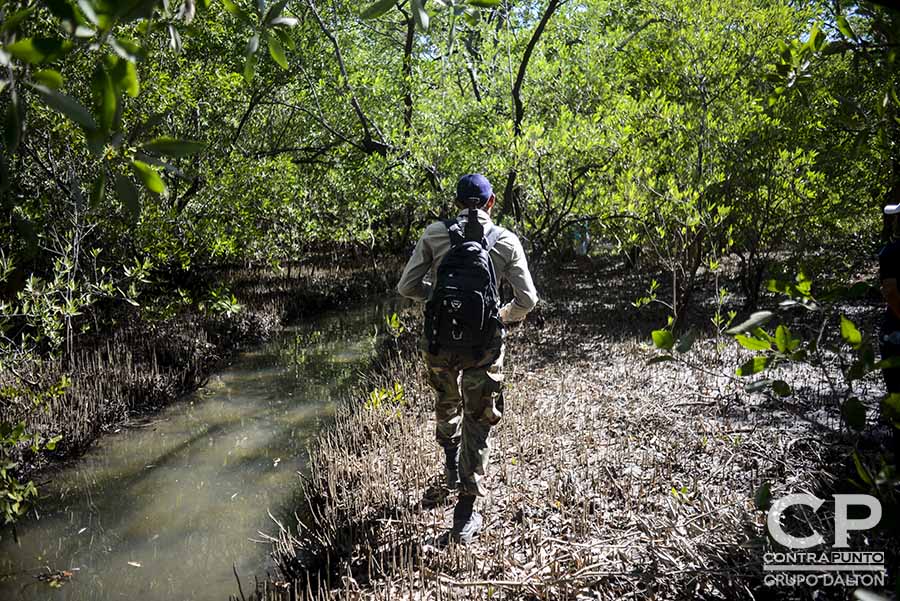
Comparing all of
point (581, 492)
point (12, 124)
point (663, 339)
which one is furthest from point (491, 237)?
point (12, 124)

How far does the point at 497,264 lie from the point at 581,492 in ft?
4.44

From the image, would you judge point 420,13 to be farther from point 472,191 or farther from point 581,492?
point 581,492

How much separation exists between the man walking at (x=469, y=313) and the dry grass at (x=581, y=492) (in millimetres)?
370

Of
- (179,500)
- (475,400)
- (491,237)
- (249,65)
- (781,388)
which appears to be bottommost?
(179,500)

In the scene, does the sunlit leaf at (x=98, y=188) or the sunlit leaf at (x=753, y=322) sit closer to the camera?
the sunlit leaf at (x=98, y=188)

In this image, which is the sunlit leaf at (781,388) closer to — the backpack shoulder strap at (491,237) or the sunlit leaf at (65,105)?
the sunlit leaf at (65,105)

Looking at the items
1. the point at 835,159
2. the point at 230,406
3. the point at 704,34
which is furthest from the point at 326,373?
the point at 835,159

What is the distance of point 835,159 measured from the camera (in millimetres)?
6383

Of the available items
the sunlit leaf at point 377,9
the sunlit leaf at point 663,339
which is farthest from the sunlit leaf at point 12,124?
the sunlit leaf at point 663,339

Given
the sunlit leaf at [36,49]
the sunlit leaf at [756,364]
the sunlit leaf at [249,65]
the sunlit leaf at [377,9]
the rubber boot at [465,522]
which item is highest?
the sunlit leaf at [377,9]

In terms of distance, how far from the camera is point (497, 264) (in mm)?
3227

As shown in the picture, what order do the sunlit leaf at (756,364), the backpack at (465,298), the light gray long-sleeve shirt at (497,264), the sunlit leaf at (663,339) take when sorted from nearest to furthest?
1. the sunlit leaf at (756,364)
2. the sunlit leaf at (663,339)
3. the backpack at (465,298)
4. the light gray long-sleeve shirt at (497,264)

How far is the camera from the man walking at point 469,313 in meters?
Answer: 3.01

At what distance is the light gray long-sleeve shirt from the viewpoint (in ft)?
10.5
